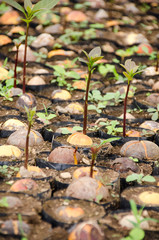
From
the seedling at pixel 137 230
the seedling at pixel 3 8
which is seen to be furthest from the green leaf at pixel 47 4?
the seedling at pixel 3 8

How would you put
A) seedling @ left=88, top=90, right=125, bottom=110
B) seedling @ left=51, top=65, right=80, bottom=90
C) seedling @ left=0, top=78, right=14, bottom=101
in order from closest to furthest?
seedling @ left=0, top=78, right=14, bottom=101, seedling @ left=88, top=90, right=125, bottom=110, seedling @ left=51, top=65, right=80, bottom=90

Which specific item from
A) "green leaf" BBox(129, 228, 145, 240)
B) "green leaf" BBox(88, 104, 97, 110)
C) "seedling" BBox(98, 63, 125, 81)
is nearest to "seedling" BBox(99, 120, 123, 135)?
"green leaf" BBox(88, 104, 97, 110)

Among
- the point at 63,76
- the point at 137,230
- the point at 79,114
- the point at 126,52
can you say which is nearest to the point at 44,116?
the point at 79,114

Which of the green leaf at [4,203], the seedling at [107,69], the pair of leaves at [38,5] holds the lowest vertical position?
the green leaf at [4,203]

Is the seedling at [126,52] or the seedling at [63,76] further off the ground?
the seedling at [126,52]

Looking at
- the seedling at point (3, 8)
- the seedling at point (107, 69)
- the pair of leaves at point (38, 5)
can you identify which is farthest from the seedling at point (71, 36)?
the pair of leaves at point (38, 5)

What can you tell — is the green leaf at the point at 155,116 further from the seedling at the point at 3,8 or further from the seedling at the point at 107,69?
the seedling at the point at 3,8

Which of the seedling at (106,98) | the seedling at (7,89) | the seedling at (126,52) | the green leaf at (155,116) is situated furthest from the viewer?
the seedling at (126,52)

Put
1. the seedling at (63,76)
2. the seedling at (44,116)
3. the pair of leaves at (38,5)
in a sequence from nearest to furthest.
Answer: the pair of leaves at (38,5), the seedling at (44,116), the seedling at (63,76)

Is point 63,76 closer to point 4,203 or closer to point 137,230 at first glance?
point 4,203

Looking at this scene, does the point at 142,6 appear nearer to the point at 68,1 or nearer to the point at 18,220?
the point at 68,1

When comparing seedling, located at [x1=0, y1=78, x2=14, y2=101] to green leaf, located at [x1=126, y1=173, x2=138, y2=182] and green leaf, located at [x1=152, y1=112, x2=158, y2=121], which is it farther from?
green leaf, located at [x1=126, y1=173, x2=138, y2=182]

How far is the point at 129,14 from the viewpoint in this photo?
7.10m

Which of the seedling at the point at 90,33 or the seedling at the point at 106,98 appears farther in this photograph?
the seedling at the point at 90,33
